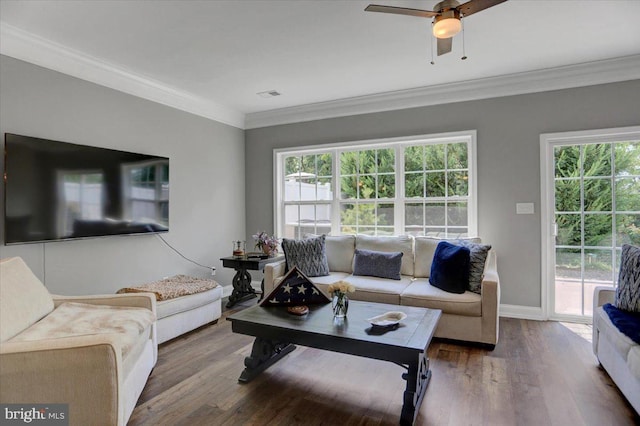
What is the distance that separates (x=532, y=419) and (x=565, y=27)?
9.59ft

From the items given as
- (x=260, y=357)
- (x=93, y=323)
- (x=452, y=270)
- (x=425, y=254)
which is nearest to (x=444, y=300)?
(x=452, y=270)

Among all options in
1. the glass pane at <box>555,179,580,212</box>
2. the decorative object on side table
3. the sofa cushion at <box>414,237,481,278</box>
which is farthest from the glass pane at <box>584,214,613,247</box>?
the decorative object on side table

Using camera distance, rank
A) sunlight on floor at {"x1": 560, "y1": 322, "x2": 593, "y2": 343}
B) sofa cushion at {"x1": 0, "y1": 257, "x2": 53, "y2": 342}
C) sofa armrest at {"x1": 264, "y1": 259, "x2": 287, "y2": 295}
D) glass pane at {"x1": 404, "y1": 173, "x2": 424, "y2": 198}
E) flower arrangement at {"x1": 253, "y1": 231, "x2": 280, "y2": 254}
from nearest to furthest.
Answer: sofa cushion at {"x1": 0, "y1": 257, "x2": 53, "y2": 342}, sunlight on floor at {"x1": 560, "y1": 322, "x2": 593, "y2": 343}, sofa armrest at {"x1": 264, "y1": 259, "x2": 287, "y2": 295}, glass pane at {"x1": 404, "y1": 173, "x2": 424, "y2": 198}, flower arrangement at {"x1": 253, "y1": 231, "x2": 280, "y2": 254}

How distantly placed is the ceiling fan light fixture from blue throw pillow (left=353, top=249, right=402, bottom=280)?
2.36 metres

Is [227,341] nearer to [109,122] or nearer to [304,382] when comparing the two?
[304,382]

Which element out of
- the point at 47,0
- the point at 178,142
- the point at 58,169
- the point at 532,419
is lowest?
the point at 532,419

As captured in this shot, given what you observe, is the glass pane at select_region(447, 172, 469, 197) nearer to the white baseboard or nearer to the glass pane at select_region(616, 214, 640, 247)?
the white baseboard

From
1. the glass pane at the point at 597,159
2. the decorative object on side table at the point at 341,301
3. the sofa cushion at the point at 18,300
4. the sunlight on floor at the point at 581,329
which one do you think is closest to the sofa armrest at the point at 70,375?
the sofa cushion at the point at 18,300

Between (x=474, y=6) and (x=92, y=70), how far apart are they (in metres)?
3.41

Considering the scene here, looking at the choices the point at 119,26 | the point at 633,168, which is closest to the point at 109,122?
the point at 119,26

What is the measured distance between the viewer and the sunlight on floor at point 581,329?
341 centimetres

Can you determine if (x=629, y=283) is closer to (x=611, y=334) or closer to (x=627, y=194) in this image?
(x=611, y=334)

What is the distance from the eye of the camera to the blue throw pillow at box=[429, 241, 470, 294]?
3338 mm

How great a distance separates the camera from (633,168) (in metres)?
3.66
